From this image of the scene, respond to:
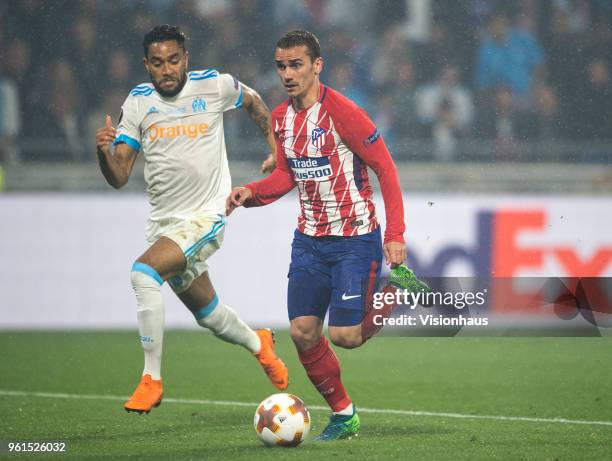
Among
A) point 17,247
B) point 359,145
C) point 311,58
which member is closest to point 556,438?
point 359,145

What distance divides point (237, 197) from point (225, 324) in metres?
1.15

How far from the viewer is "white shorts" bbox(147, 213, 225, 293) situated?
6615 millimetres

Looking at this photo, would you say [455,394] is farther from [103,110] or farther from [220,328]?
[103,110]

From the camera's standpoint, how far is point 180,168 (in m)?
6.79

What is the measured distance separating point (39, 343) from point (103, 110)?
2.97 m

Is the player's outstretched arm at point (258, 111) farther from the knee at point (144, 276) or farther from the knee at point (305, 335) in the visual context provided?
the knee at point (305, 335)

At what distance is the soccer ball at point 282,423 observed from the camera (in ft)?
19.3

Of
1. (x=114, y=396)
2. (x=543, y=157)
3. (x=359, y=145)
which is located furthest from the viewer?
(x=543, y=157)

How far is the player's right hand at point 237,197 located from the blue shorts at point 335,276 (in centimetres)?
37

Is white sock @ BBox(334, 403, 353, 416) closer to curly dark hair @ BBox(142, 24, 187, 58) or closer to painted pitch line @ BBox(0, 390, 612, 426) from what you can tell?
painted pitch line @ BBox(0, 390, 612, 426)

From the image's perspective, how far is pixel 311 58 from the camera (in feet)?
20.2

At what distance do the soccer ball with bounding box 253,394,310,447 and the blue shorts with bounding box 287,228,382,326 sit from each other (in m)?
0.51

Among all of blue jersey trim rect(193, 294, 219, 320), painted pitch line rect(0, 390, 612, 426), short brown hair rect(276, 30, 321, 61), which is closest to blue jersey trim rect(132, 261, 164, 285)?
blue jersey trim rect(193, 294, 219, 320)

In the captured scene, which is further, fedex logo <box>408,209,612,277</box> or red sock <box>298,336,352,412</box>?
fedex logo <box>408,209,612,277</box>
